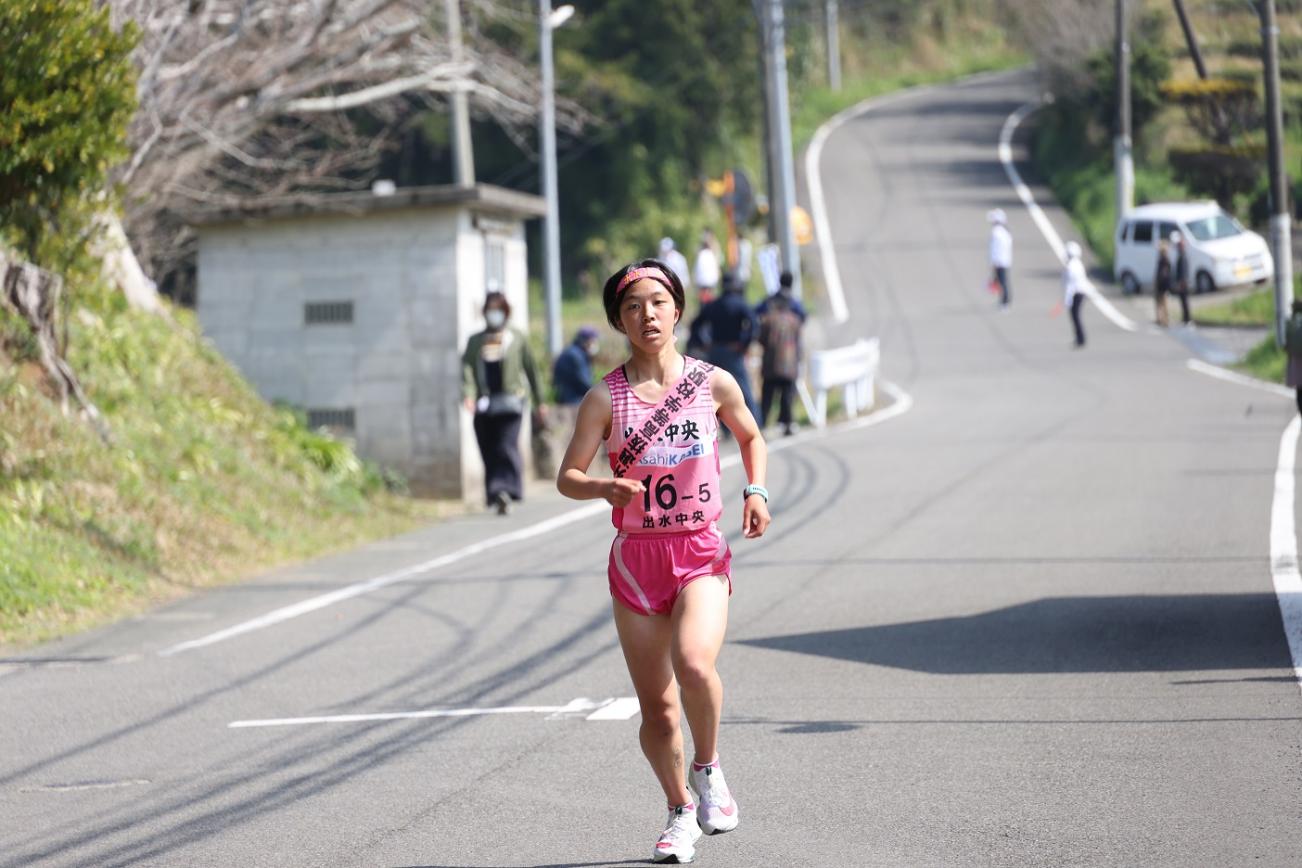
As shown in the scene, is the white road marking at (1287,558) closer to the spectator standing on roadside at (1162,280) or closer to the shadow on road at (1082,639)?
the shadow on road at (1082,639)

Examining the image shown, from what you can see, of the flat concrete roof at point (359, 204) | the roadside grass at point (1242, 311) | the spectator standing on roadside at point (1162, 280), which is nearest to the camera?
the flat concrete roof at point (359, 204)

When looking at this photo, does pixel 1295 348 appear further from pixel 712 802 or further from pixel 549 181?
Answer: pixel 549 181

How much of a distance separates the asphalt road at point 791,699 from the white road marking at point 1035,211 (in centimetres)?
2278

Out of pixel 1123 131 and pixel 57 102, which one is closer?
pixel 57 102

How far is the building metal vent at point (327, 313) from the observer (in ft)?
64.2

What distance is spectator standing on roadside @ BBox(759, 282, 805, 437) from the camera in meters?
22.5

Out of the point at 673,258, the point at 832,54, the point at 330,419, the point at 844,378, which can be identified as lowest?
the point at 330,419

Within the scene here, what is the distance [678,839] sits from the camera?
221 inches

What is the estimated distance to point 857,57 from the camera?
85312 mm

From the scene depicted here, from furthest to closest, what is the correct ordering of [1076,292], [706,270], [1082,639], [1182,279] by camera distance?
1. [706,270]
2. [1182,279]
3. [1076,292]
4. [1082,639]

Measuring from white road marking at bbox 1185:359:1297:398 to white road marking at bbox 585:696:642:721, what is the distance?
1776 cm

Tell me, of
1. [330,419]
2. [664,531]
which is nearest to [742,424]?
[664,531]

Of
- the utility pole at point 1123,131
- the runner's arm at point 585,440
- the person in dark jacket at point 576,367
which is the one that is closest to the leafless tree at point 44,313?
the person in dark jacket at point 576,367

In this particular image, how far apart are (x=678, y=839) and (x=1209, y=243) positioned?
35279 mm
